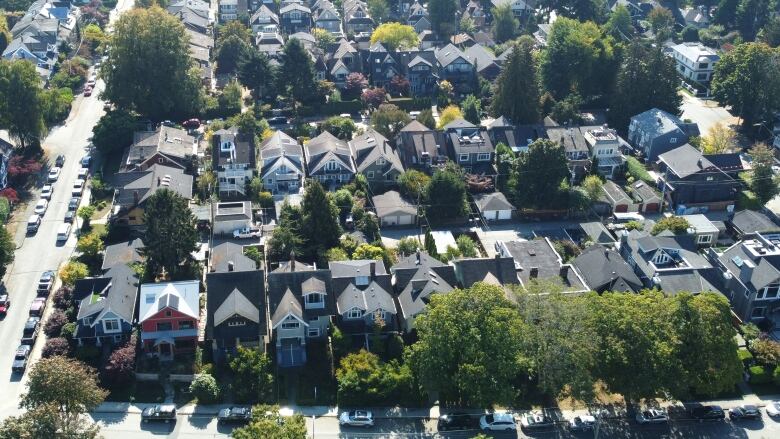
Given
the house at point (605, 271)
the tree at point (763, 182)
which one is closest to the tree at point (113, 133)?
the house at point (605, 271)

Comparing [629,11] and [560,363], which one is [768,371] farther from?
[629,11]

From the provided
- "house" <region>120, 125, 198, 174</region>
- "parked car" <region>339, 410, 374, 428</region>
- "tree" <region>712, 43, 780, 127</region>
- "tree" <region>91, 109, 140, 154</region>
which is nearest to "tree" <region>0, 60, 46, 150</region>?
"tree" <region>91, 109, 140, 154</region>

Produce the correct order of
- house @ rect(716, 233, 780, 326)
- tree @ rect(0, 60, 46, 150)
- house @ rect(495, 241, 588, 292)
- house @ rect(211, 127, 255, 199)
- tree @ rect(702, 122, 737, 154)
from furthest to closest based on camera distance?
tree @ rect(702, 122, 737, 154) < tree @ rect(0, 60, 46, 150) < house @ rect(211, 127, 255, 199) < house @ rect(495, 241, 588, 292) < house @ rect(716, 233, 780, 326)

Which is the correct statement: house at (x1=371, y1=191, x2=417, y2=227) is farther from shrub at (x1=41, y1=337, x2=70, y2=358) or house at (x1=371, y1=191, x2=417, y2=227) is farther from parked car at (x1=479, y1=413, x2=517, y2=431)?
shrub at (x1=41, y1=337, x2=70, y2=358)

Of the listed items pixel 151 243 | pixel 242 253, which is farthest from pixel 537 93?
pixel 151 243

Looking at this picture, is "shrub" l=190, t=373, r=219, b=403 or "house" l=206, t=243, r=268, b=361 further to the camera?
→ "house" l=206, t=243, r=268, b=361

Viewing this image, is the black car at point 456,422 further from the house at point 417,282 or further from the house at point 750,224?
the house at point 750,224
